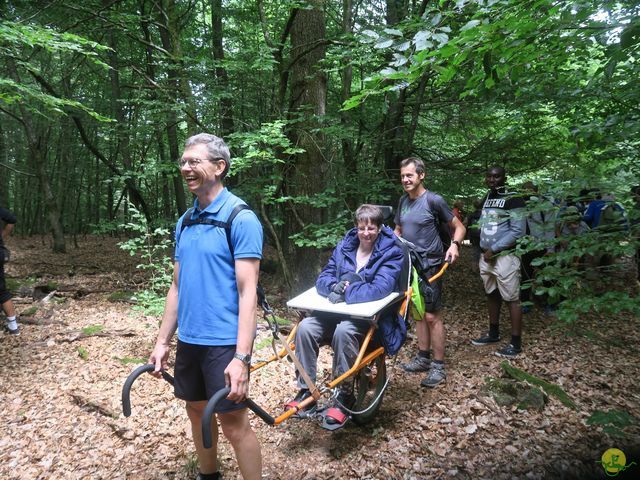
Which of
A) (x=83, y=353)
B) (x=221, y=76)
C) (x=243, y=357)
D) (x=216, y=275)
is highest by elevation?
(x=221, y=76)

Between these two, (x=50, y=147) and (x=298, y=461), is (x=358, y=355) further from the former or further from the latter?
(x=50, y=147)

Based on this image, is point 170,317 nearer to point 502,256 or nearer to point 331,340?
point 331,340

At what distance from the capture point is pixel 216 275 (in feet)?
7.09

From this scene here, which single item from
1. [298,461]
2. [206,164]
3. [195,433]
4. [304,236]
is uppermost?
[206,164]

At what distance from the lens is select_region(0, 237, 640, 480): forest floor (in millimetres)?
2902

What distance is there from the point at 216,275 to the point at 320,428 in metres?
2.01

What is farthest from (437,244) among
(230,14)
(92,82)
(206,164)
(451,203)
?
(92,82)

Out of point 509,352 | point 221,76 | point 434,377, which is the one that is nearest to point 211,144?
point 434,377

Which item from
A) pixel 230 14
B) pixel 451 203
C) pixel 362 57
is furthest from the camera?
pixel 230 14

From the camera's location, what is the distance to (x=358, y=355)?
9.50 feet

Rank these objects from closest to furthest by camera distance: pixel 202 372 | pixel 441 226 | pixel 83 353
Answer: pixel 202 372 → pixel 441 226 → pixel 83 353

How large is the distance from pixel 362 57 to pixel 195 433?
4.66 meters

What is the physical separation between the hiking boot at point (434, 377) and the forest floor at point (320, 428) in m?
0.07

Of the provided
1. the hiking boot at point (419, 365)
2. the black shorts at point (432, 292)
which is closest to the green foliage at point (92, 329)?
the hiking boot at point (419, 365)
